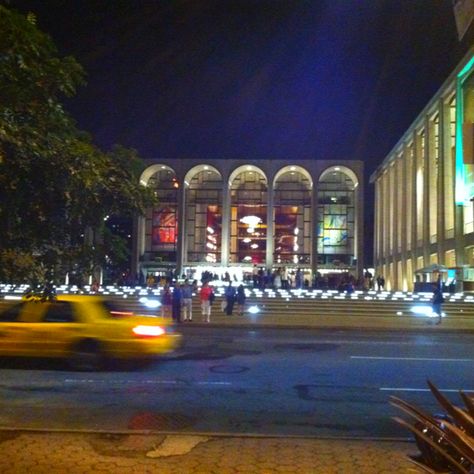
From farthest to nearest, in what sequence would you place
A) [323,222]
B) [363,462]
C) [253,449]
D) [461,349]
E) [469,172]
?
[323,222]
[469,172]
[461,349]
[253,449]
[363,462]

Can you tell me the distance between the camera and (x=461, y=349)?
1505cm

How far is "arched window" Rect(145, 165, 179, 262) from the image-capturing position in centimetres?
6103

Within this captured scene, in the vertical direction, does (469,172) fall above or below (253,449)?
above

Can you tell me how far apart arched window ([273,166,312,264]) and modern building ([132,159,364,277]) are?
100mm

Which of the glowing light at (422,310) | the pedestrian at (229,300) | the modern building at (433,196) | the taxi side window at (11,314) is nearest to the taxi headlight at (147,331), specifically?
the taxi side window at (11,314)

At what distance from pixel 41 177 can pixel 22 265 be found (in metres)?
0.64

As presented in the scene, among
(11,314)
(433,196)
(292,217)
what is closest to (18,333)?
(11,314)

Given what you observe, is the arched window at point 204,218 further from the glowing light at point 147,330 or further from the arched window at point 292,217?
the glowing light at point 147,330

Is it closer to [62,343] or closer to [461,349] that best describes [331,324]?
[461,349]

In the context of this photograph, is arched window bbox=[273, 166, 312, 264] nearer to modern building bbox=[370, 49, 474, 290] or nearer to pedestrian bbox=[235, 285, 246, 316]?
modern building bbox=[370, 49, 474, 290]

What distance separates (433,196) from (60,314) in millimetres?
37725

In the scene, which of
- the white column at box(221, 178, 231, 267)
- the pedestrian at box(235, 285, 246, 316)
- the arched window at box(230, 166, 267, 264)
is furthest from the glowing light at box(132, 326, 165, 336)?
the arched window at box(230, 166, 267, 264)

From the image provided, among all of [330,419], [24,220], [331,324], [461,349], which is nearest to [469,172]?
[331,324]

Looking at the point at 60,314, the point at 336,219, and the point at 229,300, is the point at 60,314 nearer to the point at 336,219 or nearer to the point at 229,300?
the point at 229,300
